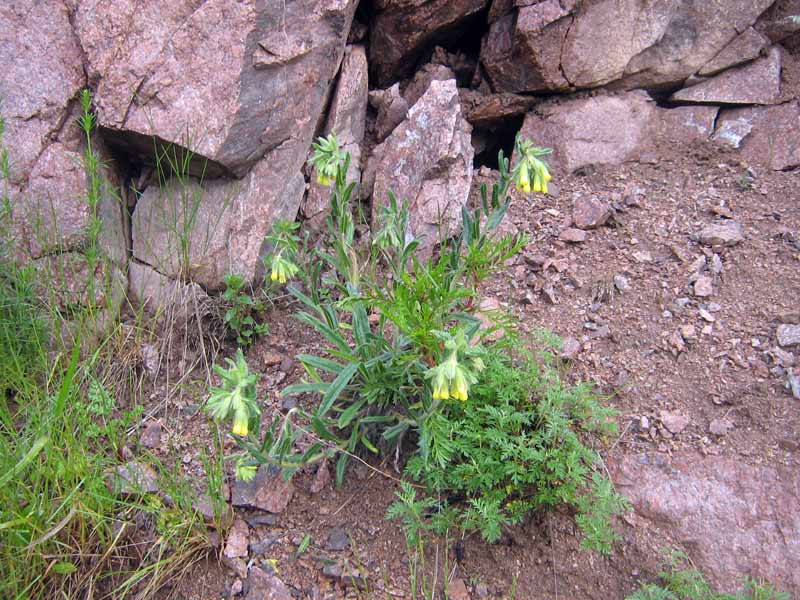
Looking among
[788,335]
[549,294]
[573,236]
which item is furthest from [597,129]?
[788,335]

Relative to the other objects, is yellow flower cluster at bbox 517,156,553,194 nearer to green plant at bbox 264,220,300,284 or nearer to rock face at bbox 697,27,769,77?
green plant at bbox 264,220,300,284

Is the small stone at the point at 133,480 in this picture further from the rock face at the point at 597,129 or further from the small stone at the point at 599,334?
the rock face at the point at 597,129

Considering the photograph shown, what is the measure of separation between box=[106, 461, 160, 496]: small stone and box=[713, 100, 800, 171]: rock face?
11.3 ft

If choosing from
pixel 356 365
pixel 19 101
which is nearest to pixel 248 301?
pixel 356 365

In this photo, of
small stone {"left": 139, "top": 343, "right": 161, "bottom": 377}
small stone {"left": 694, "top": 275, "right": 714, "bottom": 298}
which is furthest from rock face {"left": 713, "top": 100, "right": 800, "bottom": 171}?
small stone {"left": 139, "top": 343, "right": 161, "bottom": 377}

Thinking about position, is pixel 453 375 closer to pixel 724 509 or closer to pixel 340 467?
pixel 340 467

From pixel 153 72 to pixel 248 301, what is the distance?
1.22 m

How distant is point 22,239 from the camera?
2.88 meters

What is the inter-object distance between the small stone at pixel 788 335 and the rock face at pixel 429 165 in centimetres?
160

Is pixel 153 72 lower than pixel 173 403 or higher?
higher

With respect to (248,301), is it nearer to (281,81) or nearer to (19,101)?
(281,81)

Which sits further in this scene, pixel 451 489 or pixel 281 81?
pixel 281 81

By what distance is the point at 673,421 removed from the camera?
2531mm

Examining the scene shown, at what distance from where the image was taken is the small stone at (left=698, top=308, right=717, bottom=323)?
2.81m
